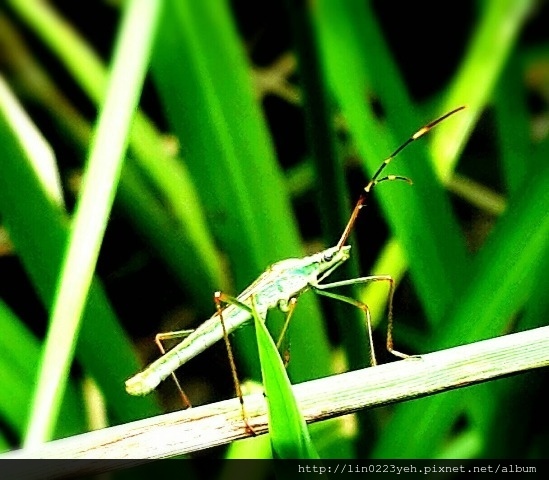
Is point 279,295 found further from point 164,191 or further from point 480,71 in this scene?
point 480,71

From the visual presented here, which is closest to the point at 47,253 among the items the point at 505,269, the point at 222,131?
the point at 222,131

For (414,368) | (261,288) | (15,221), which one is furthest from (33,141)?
(414,368)

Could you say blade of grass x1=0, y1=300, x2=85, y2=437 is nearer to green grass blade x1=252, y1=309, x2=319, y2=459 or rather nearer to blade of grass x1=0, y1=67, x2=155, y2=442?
blade of grass x1=0, y1=67, x2=155, y2=442

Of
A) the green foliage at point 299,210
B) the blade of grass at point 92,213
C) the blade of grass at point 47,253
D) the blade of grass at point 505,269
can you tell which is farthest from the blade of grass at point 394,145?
the blade of grass at point 47,253

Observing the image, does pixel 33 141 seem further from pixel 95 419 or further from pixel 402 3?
pixel 402 3

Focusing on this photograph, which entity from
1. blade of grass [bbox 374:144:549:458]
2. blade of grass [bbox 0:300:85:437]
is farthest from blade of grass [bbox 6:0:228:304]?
blade of grass [bbox 374:144:549:458]

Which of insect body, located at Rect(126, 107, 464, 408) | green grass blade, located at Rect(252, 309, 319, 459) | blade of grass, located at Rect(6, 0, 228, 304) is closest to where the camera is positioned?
green grass blade, located at Rect(252, 309, 319, 459)

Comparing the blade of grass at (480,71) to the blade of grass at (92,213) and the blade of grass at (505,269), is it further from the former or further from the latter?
the blade of grass at (92,213)
